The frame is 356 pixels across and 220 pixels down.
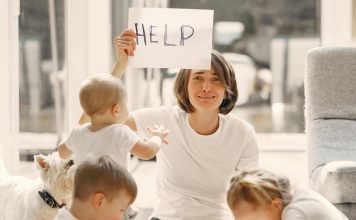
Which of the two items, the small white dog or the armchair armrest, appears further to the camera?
the armchair armrest

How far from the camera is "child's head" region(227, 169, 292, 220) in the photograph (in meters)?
2.04

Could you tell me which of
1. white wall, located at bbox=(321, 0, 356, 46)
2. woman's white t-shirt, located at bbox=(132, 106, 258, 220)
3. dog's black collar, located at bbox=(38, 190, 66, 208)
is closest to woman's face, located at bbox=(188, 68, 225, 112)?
woman's white t-shirt, located at bbox=(132, 106, 258, 220)

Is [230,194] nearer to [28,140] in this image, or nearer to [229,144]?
[229,144]

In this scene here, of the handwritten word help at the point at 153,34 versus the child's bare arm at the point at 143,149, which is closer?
the child's bare arm at the point at 143,149

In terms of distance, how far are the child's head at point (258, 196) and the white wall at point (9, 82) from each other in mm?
1245

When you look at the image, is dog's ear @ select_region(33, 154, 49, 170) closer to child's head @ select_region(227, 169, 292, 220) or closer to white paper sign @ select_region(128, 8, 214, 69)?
white paper sign @ select_region(128, 8, 214, 69)

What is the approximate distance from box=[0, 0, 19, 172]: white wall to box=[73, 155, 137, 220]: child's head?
109cm

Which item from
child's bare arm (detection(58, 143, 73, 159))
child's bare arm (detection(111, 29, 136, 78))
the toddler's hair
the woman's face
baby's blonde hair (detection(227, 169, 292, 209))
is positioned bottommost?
baby's blonde hair (detection(227, 169, 292, 209))

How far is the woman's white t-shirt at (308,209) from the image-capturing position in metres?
2.01

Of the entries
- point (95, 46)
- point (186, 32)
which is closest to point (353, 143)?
point (186, 32)

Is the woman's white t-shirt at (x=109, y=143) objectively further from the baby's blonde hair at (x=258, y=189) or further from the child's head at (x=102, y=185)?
the baby's blonde hair at (x=258, y=189)

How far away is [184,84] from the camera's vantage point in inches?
100

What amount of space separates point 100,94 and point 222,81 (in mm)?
499

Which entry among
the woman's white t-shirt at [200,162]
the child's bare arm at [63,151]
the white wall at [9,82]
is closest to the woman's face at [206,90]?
the woman's white t-shirt at [200,162]
